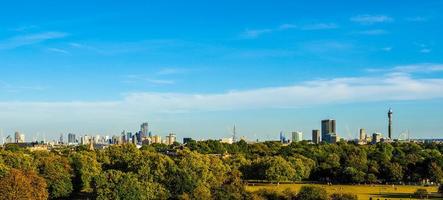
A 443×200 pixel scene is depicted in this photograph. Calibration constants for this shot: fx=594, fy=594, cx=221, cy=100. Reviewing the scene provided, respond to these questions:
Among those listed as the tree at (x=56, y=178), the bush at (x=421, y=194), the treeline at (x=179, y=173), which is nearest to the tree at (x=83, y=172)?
the treeline at (x=179, y=173)

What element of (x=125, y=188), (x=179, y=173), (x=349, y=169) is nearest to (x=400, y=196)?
(x=349, y=169)

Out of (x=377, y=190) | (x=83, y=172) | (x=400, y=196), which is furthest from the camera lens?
(x=377, y=190)

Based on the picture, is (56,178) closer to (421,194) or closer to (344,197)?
(344,197)

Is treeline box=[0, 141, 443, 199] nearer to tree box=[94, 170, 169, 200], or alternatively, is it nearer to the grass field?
tree box=[94, 170, 169, 200]

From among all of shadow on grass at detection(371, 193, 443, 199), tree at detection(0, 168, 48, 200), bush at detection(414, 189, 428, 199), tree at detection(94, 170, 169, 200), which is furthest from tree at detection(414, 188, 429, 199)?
tree at detection(0, 168, 48, 200)

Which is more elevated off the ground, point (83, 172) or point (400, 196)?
Result: point (83, 172)

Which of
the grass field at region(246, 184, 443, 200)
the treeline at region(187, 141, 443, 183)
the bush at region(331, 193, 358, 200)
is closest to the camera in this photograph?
the bush at region(331, 193, 358, 200)

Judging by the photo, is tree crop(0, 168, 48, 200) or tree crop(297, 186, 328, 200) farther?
tree crop(297, 186, 328, 200)

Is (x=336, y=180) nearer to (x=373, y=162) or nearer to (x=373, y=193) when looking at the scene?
(x=373, y=162)

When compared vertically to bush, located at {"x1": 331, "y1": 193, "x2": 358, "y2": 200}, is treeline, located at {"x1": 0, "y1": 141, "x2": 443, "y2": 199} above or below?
→ above
